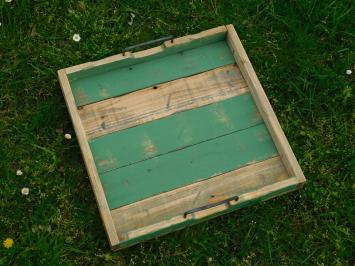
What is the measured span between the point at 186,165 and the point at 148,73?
0.69 metres

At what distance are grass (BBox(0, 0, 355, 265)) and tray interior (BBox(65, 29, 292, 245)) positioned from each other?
0.71 feet

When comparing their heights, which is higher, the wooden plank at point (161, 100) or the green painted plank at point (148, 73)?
the green painted plank at point (148, 73)

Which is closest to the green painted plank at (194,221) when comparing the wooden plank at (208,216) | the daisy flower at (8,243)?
the wooden plank at (208,216)

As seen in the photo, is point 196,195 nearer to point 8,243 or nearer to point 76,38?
point 8,243

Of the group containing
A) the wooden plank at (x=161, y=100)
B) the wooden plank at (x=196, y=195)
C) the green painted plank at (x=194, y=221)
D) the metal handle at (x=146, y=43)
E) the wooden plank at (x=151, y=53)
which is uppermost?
the metal handle at (x=146, y=43)

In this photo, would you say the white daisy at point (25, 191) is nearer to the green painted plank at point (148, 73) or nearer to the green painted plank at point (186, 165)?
the green painted plank at point (186, 165)

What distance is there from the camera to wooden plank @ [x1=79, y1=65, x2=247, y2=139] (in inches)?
132

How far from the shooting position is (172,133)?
3.34 metres

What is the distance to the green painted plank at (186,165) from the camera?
3.19 meters

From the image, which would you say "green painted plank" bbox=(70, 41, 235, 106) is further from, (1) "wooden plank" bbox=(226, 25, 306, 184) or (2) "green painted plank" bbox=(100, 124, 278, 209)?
(2) "green painted plank" bbox=(100, 124, 278, 209)

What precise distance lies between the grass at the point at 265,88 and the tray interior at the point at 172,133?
0.22m

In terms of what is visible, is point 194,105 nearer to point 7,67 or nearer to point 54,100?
point 54,100

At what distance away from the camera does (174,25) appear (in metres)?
3.82

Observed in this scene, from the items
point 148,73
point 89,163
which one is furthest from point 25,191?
point 148,73
